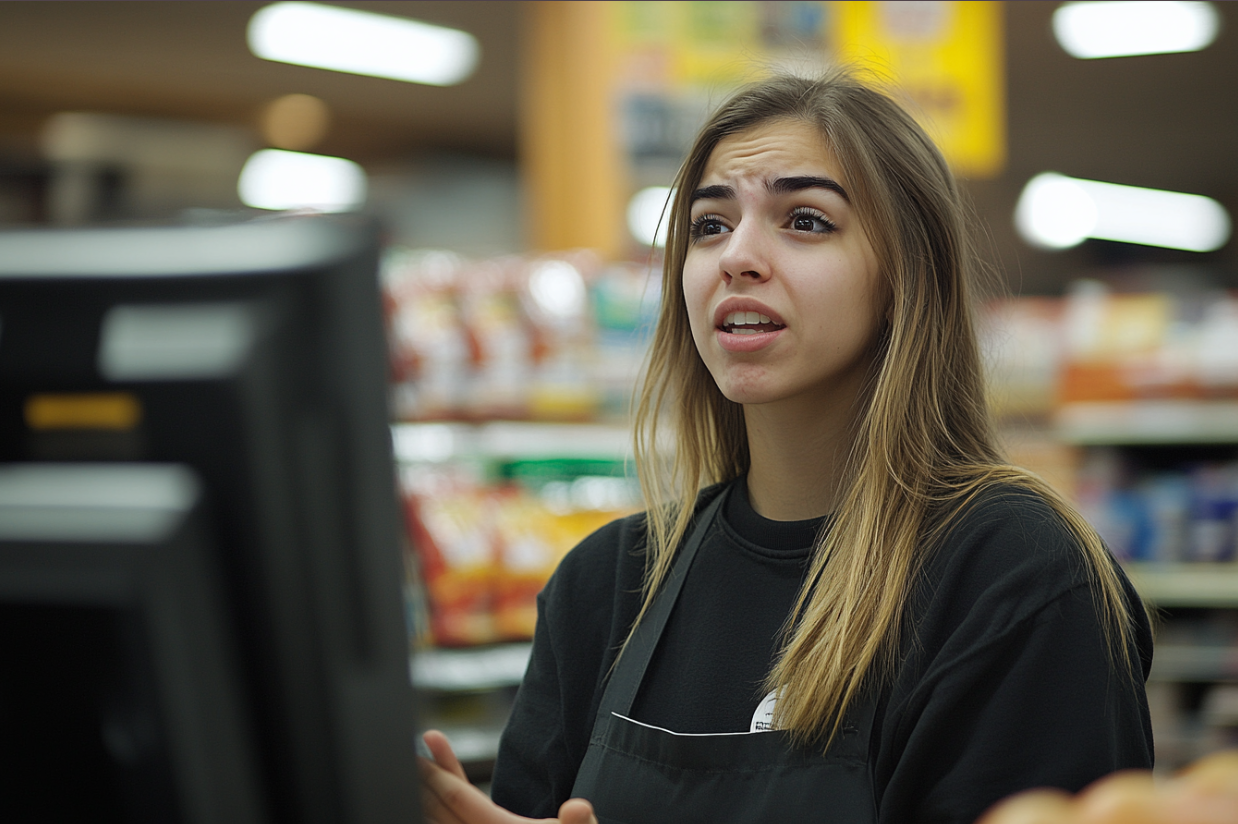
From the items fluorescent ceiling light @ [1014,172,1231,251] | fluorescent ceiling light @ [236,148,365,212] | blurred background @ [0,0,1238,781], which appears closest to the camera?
blurred background @ [0,0,1238,781]

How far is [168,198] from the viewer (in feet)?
30.3

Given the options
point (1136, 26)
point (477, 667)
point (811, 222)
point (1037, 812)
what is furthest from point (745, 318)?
point (1136, 26)

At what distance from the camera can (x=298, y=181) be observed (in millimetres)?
10328

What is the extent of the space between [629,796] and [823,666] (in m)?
0.28

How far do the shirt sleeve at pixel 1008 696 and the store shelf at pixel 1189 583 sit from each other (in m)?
3.05

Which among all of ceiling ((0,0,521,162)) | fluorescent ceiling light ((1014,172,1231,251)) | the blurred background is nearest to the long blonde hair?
the blurred background

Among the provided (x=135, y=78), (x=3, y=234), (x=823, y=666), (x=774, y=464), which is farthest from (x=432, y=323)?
(x=135, y=78)

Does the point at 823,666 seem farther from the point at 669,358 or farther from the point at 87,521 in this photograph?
the point at 87,521

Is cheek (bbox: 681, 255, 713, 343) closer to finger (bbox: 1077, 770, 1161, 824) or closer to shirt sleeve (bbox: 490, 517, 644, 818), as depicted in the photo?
shirt sleeve (bbox: 490, 517, 644, 818)

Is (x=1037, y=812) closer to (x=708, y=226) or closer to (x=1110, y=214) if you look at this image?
(x=708, y=226)

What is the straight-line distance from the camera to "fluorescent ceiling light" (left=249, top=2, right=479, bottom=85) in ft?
22.4

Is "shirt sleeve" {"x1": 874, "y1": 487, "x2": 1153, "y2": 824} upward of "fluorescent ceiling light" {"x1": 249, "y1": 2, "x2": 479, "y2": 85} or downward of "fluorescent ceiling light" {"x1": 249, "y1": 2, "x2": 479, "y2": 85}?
downward

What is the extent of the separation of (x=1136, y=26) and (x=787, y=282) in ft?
22.0

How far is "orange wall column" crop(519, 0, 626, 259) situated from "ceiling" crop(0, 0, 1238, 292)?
8.25ft
